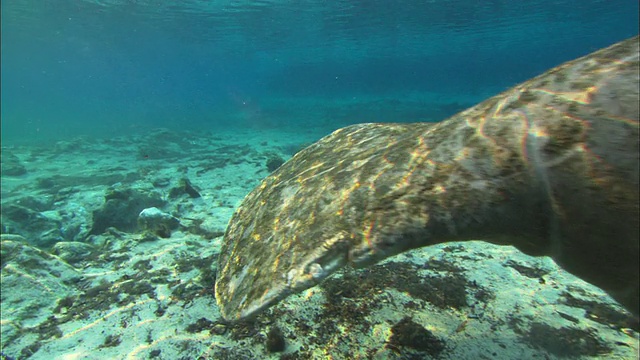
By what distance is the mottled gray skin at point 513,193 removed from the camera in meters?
1.86

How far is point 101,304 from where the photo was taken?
4859 millimetres

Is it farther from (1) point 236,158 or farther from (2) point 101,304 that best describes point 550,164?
(1) point 236,158

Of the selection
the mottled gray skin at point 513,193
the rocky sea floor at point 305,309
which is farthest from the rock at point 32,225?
the mottled gray skin at point 513,193

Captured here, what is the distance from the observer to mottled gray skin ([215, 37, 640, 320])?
1.86 m

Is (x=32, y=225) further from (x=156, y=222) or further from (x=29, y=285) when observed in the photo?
(x=29, y=285)

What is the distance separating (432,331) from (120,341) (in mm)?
3889

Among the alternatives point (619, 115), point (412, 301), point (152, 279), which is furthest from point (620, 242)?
point (152, 279)

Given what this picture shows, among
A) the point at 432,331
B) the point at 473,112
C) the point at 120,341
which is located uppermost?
the point at 473,112

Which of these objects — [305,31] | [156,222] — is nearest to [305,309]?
[156,222]

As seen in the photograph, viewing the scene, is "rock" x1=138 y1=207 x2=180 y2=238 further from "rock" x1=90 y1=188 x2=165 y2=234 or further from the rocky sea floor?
"rock" x1=90 y1=188 x2=165 y2=234

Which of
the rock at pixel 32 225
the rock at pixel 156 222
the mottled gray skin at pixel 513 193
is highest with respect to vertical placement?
the mottled gray skin at pixel 513 193

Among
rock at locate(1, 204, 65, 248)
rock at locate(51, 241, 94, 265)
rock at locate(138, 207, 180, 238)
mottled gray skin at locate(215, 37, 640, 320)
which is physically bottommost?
rock at locate(1, 204, 65, 248)

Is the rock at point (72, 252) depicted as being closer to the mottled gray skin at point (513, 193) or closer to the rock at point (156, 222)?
the rock at point (156, 222)

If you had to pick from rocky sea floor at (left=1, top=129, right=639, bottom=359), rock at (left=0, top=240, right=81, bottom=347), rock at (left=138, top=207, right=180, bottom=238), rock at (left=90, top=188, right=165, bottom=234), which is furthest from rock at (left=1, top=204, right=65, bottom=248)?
rock at (left=0, top=240, right=81, bottom=347)
